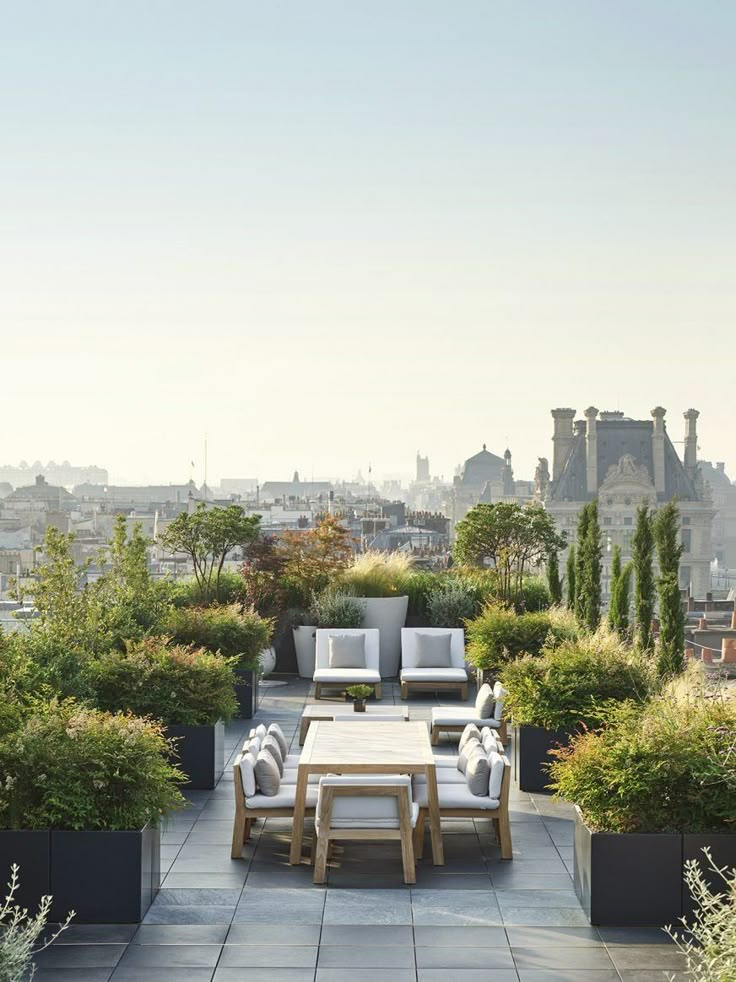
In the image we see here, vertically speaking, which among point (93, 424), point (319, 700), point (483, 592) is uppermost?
point (93, 424)

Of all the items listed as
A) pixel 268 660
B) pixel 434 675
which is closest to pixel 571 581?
pixel 434 675

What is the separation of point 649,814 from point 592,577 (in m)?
9.80

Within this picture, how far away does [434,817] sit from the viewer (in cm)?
692

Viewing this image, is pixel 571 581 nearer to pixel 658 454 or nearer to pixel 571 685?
pixel 571 685

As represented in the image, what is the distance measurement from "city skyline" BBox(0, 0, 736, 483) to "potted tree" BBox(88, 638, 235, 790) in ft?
25.6

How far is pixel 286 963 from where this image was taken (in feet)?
17.5

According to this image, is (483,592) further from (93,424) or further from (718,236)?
(93,424)

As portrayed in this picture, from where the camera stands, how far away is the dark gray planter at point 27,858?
5.79 meters

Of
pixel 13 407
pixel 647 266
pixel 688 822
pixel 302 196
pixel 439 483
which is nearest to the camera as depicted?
pixel 688 822

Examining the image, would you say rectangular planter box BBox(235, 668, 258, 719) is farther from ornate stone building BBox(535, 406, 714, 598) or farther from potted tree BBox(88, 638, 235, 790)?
ornate stone building BBox(535, 406, 714, 598)

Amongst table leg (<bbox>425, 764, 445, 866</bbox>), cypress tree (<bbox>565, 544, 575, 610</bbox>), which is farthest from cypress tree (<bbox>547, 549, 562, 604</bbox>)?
table leg (<bbox>425, 764, 445, 866</bbox>)

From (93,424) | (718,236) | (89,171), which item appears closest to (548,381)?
(93,424)

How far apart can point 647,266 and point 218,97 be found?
607 inches

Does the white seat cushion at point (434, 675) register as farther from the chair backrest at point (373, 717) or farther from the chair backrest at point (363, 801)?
the chair backrest at point (363, 801)
